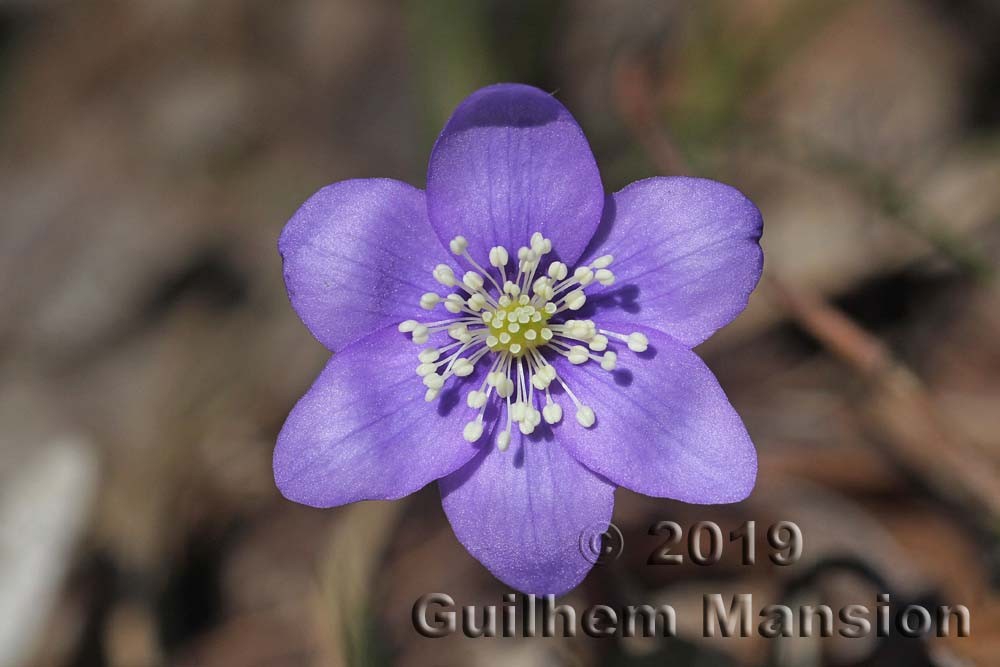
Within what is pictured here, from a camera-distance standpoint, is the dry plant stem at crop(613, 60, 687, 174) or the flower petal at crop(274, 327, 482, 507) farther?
the dry plant stem at crop(613, 60, 687, 174)

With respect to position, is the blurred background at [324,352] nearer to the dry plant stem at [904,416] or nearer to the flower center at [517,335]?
the dry plant stem at [904,416]

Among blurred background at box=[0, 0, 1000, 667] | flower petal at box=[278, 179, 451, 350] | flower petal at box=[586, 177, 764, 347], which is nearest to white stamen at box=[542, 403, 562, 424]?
flower petal at box=[586, 177, 764, 347]

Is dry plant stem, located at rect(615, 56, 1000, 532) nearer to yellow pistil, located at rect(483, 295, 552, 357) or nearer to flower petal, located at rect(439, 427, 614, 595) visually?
yellow pistil, located at rect(483, 295, 552, 357)

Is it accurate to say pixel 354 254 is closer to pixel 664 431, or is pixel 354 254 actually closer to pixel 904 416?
pixel 664 431

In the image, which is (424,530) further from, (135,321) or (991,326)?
(991,326)

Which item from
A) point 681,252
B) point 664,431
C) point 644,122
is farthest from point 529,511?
point 644,122
